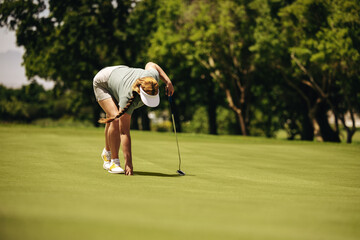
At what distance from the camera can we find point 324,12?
93.4ft

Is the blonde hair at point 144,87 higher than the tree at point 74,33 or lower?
lower

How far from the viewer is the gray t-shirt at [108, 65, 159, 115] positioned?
7.15 metres

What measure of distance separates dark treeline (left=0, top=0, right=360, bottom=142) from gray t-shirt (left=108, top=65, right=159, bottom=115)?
833 inches

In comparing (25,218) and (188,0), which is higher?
(188,0)

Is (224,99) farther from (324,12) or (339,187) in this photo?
(339,187)

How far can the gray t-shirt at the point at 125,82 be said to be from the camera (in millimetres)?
7152

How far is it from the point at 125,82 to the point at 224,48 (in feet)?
95.3

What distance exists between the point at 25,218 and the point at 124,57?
37210mm

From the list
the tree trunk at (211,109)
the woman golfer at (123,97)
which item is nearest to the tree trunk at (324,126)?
the tree trunk at (211,109)

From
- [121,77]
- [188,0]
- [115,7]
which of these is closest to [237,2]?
[188,0]

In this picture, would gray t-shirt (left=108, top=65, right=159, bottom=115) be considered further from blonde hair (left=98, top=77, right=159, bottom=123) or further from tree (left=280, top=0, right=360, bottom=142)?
tree (left=280, top=0, right=360, bottom=142)

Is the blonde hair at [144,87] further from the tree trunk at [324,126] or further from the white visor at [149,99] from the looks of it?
the tree trunk at [324,126]

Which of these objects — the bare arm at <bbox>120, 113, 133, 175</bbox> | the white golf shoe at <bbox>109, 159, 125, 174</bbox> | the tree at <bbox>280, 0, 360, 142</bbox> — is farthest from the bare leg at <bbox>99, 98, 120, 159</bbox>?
the tree at <bbox>280, 0, 360, 142</bbox>

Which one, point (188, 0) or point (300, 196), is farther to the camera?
point (188, 0)
